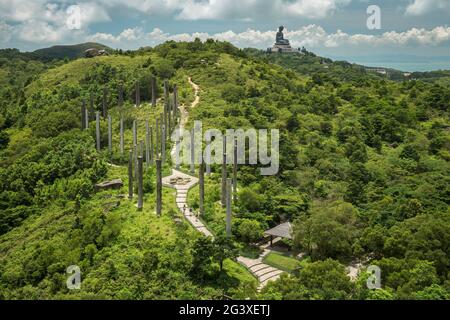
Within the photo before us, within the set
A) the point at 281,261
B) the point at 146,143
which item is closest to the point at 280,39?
the point at 146,143

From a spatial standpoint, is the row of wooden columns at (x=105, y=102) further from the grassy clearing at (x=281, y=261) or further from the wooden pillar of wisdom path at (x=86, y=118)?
the grassy clearing at (x=281, y=261)

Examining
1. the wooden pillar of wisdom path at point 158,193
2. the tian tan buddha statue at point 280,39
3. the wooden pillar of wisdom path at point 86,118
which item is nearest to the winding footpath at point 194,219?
the wooden pillar of wisdom path at point 158,193

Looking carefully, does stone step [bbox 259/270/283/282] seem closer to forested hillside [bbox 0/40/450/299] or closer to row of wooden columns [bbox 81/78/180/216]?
forested hillside [bbox 0/40/450/299]

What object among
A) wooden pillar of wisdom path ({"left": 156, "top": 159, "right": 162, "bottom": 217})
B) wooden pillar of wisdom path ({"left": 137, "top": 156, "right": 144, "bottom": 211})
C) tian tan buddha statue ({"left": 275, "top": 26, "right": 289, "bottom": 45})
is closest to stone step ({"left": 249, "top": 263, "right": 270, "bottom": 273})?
wooden pillar of wisdom path ({"left": 156, "top": 159, "right": 162, "bottom": 217})

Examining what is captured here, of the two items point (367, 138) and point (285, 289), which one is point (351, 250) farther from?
point (367, 138)

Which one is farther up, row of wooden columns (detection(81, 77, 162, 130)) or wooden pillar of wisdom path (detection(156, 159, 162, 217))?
row of wooden columns (detection(81, 77, 162, 130))

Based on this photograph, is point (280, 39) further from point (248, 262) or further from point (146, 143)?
point (248, 262)

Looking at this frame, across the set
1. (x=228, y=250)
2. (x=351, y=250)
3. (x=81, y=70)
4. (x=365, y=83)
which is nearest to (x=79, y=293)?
(x=228, y=250)

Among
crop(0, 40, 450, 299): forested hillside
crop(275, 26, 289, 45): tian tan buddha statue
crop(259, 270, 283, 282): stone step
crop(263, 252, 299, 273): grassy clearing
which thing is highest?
crop(275, 26, 289, 45): tian tan buddha statue
